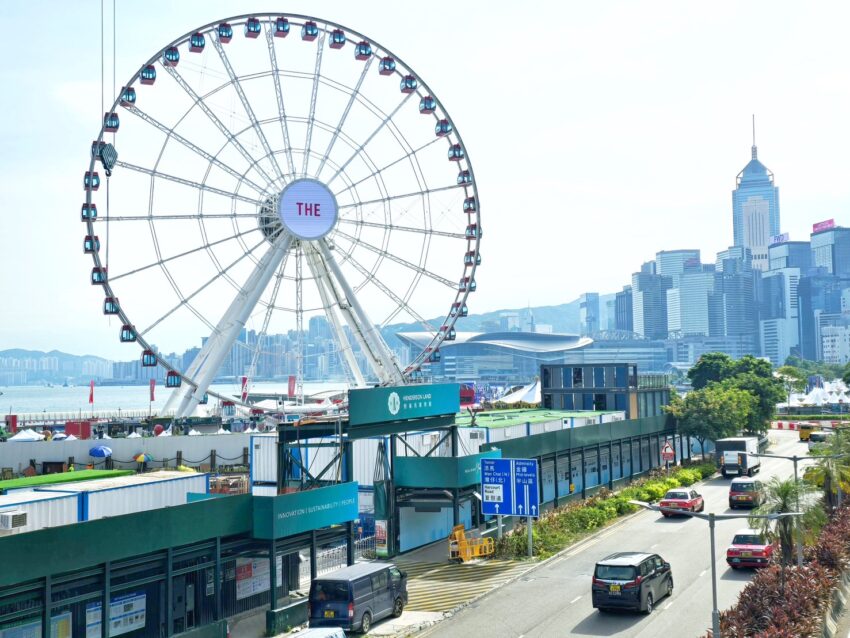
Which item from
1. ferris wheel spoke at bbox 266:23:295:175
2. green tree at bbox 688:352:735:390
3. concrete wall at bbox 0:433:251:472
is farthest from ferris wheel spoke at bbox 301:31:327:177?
green tree at bbox 688:352:735:390

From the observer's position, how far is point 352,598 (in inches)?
1050

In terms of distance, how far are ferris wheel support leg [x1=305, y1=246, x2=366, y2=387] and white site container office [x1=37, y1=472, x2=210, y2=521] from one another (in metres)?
27.0

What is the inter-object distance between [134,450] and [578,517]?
91.0 ft

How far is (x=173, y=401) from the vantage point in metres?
54.5

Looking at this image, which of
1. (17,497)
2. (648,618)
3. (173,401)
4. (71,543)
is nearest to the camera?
(71,543)

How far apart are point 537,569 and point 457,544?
349 cm

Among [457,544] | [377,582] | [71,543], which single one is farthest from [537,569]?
[71,543]

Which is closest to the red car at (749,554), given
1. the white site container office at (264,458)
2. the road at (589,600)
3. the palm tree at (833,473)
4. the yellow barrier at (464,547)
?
the road at (589,600)

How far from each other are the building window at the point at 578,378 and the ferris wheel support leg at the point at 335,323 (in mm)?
23891

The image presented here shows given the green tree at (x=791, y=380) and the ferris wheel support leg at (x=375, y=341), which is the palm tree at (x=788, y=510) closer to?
the ferris wheel support leg at (x=375, y=341)

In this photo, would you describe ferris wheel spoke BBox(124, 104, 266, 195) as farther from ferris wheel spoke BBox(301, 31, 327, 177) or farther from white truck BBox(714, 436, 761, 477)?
white truck BBox(714, 436, 761, 477)

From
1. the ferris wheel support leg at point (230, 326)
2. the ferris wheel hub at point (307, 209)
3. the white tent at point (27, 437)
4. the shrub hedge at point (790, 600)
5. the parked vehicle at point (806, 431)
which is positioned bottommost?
the parked vehicle at point (806, 431)

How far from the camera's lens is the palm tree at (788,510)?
2730cm

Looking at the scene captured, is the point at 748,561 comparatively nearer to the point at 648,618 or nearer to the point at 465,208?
the point at 648,618
